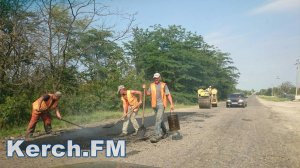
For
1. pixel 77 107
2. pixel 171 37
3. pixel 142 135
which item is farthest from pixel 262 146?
pixel 171 37

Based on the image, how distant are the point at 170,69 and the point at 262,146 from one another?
32044 mm

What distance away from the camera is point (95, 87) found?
22203 millimetres

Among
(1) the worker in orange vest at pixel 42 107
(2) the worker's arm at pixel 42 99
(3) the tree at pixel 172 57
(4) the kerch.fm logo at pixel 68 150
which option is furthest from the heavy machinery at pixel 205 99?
(4) the kerch.fm logo at pixel 68 150

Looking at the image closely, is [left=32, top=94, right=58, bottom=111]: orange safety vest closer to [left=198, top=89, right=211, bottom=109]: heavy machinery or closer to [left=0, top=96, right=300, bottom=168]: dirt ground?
[left=0, top=96, right=300, bottom=168]: dirt ground

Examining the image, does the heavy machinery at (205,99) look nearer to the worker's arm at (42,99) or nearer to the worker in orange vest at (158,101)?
the worker in orange vest at (158,101)

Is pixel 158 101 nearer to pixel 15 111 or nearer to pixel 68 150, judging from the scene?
pixel 68 150

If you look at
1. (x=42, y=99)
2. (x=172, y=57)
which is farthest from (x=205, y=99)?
(x=42, y=99)

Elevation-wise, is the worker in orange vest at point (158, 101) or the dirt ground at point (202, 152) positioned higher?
the worker in orange vest at point (158, 101)

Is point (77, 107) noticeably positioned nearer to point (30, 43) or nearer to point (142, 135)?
point (30, 43)

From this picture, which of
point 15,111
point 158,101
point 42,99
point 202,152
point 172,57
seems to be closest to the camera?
point 202,152

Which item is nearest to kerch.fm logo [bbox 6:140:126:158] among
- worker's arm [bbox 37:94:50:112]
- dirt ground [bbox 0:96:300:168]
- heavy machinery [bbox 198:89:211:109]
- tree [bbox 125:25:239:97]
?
dirt ground [bbox 0:96:300:168]

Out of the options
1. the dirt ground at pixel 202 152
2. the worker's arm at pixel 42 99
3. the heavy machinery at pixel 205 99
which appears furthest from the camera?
the heavy machinery at pixel 205 99

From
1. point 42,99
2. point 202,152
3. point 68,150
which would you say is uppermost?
point 42,99

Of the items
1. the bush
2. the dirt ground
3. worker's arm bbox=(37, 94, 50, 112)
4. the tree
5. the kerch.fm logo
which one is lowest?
the dirt ground
